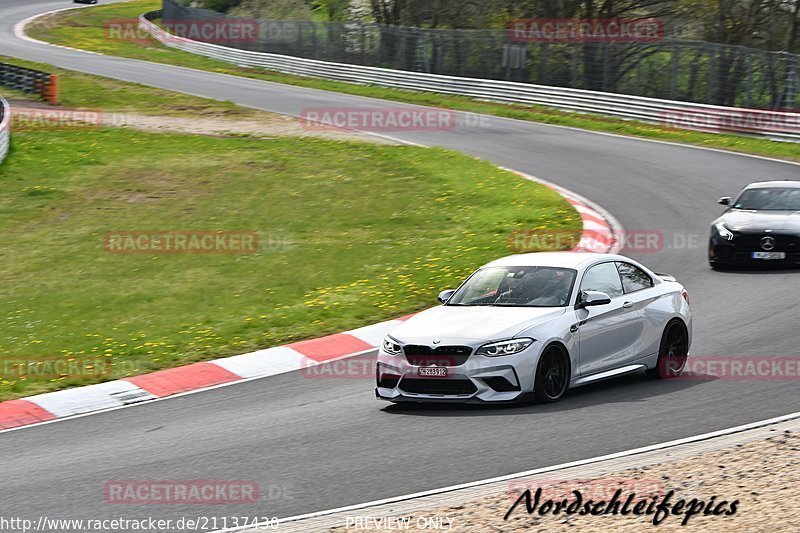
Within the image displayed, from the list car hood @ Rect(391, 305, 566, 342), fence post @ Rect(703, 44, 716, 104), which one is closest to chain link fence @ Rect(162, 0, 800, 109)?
fence post @ Rect(703, 44, 716, 104)

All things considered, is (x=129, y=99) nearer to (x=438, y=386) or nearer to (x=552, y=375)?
(x=438, y=386)

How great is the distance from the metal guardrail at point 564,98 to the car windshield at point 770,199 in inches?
556

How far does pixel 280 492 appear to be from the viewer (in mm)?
8172

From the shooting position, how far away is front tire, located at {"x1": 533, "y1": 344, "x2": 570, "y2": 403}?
10477 mm

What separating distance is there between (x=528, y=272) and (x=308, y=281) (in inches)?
287

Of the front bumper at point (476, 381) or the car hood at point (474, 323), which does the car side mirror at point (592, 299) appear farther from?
the front bumper at point (476, 381)

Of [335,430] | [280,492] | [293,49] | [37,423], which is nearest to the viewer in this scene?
[280,492]

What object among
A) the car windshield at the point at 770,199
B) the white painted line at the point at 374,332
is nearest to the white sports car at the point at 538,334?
the white painted line at the point at 374,332

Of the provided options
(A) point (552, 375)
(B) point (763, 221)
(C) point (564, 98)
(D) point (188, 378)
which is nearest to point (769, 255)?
(B) point (763, 221)

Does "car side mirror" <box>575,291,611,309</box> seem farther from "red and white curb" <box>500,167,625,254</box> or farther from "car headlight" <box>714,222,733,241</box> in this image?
"red and white curb" <box>500,167,625,254</box>

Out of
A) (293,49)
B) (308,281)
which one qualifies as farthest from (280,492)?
(293,49)

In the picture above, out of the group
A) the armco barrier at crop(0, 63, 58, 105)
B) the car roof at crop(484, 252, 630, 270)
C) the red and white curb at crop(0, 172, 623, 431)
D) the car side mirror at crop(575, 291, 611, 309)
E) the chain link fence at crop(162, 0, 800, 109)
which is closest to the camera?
the car side mirror at crop(575, 291, 611, 309)

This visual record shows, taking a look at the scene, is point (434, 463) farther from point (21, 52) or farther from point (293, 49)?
point (21, 52)

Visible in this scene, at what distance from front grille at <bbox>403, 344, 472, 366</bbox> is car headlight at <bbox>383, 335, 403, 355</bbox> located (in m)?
0.11
